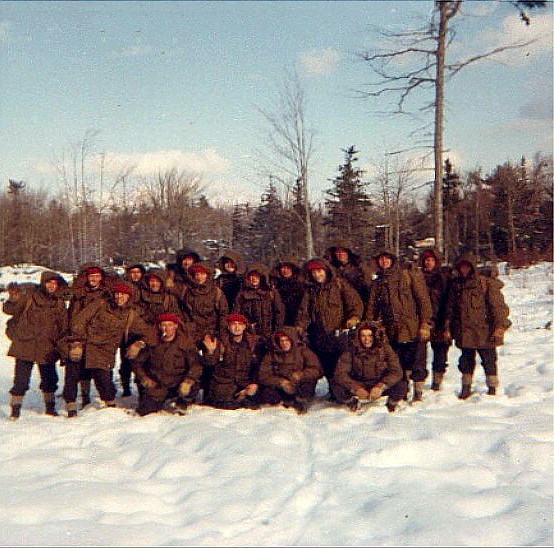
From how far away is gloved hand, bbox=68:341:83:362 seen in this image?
251 inches

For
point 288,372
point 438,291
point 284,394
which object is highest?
point 438,291

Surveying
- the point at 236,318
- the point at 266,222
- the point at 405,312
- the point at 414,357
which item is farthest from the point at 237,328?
the point at 266,222

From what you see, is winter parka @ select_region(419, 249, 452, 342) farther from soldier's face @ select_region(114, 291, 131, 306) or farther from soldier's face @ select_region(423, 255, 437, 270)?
soldier's face @ select_region(114, 291, 131, 306)

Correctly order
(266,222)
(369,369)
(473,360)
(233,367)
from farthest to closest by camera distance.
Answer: (266,222) → (473,360) → (233,367) → (369,369)

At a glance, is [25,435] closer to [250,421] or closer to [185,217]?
[250,421]

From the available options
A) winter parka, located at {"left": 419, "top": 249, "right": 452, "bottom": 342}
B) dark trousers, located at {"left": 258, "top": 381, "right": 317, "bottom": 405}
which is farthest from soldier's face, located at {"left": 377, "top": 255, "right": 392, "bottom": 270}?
dark trousers, located at {"left": 258, "top": 381, "right": 317, "bottom": 405}

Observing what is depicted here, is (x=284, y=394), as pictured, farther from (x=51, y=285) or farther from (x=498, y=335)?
(x=51, y=285)

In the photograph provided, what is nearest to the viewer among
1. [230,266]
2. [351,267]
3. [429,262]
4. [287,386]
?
[287,386]

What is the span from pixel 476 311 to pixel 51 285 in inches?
194

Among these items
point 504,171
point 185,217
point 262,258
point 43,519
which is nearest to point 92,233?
point 185,217

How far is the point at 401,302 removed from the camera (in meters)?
6.55

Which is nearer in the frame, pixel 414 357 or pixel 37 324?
pixel 37 324

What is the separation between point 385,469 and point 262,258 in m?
32.7

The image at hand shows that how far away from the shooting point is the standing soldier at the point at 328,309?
6.75 meters
